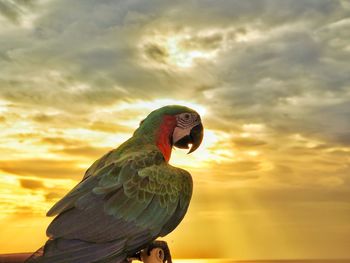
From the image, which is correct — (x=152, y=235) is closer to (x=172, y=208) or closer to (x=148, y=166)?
(x=172, y=208)

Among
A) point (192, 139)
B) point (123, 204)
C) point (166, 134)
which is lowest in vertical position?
point (123, 204)

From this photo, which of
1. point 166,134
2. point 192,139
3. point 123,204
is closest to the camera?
point 123,204

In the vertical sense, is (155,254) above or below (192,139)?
below

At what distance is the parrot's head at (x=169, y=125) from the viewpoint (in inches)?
326

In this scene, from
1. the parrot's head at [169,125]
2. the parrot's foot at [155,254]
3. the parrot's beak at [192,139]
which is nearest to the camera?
the parrot's foot at [155,254]

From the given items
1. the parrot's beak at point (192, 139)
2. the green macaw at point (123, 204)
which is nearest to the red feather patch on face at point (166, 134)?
the green macaw at point (123, 204)

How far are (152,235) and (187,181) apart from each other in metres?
1.04

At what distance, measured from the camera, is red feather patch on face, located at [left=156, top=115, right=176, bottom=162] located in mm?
8281

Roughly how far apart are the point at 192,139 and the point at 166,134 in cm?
79

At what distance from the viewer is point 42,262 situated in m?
6.39

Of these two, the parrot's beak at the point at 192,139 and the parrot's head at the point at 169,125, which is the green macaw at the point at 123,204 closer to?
the parrot's head at the point at 169,125

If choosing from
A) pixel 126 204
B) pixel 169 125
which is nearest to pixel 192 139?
pixel 169 125

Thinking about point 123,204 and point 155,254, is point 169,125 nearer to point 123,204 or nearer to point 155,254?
point 123,204

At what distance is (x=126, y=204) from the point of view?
23.9ft
